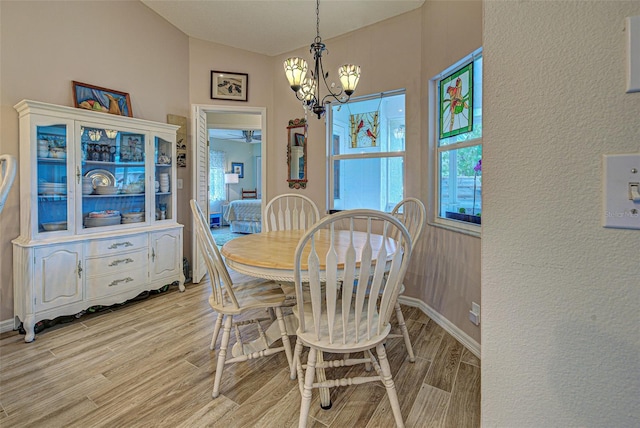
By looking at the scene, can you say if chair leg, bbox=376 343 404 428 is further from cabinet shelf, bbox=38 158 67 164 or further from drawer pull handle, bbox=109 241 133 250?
cabinet shelf, bbox=38 158 67 164

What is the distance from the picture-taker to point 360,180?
3400 millimetres

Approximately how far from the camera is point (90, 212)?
8.92 feet

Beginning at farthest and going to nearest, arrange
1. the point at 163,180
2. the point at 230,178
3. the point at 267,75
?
the point at 230,178, the point at 267,75, the point at 163,180

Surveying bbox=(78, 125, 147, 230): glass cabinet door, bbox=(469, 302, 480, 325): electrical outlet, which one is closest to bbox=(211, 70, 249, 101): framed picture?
bbox=(78, 125, 147, 230): glass cabinet door

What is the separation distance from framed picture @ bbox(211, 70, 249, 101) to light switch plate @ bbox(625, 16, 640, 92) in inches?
149

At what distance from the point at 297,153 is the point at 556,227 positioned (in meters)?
3.36

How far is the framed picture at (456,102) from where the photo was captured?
224 centimetres

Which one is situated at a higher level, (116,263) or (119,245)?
(119,245)

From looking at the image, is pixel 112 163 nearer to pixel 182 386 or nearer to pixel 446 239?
pixel 182 386

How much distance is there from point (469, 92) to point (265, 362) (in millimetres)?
2335

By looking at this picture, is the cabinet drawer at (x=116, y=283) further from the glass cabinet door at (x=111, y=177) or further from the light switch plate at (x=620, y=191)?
the light switch plate at (x=620, y=191)

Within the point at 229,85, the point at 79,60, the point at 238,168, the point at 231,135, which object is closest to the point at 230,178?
the point at 238,168

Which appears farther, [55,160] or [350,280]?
[55,160]

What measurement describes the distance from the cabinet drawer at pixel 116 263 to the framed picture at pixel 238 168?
6564 mm
